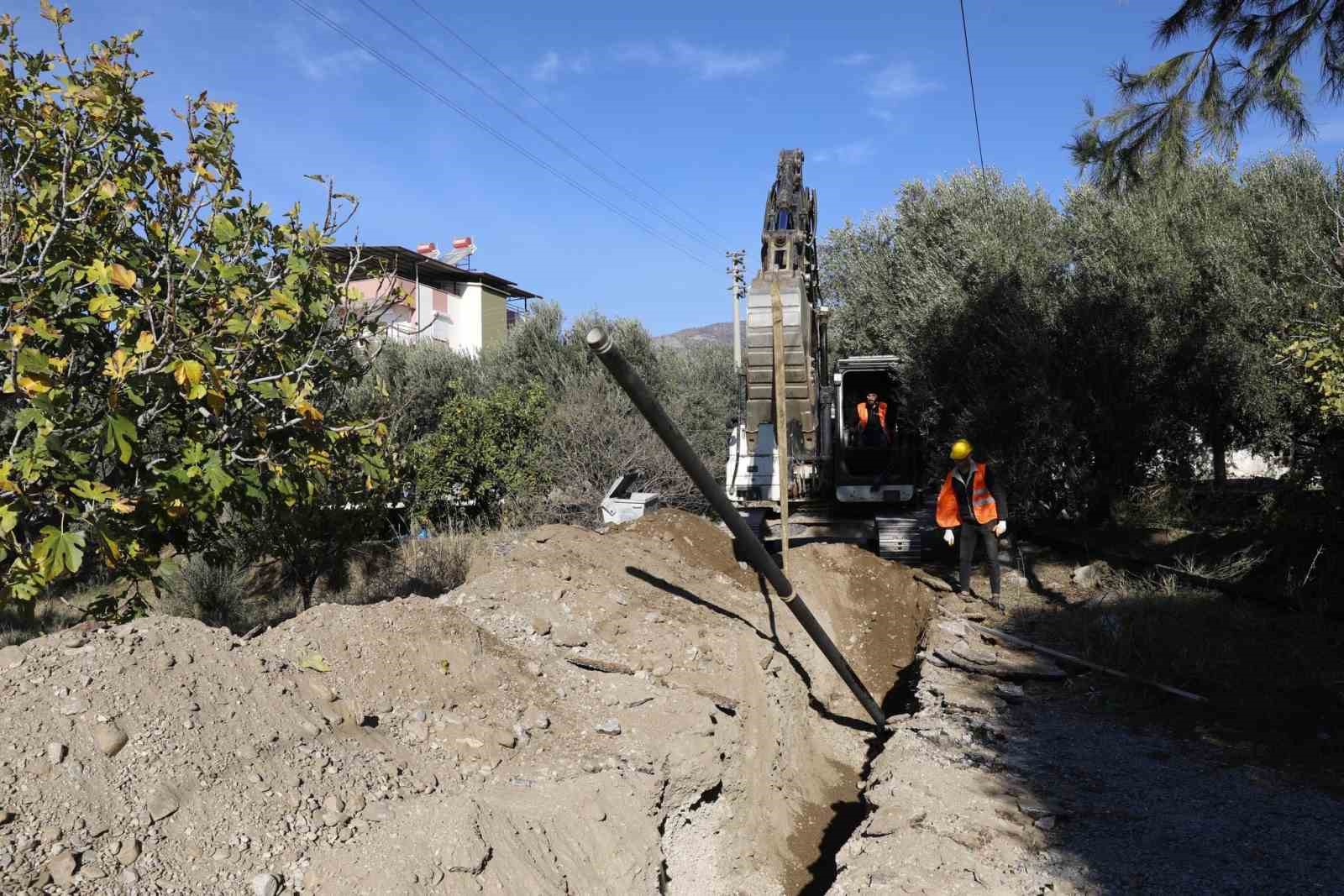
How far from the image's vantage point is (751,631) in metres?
7.77

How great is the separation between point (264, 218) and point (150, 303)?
1697 millimetres

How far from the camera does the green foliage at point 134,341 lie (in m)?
4.24

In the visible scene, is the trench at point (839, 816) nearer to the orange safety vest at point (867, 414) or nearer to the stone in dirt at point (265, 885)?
the stone in dirt at point (265, 885)

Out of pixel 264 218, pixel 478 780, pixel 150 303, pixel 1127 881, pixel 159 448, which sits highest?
pixel 264 218

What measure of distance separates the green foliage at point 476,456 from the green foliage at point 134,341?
30.3 feet

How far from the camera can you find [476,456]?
51.1ft

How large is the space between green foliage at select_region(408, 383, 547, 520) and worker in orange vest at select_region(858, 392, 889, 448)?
17.7 ft

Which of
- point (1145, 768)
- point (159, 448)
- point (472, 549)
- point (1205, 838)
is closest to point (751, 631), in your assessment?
point (1145, 768)

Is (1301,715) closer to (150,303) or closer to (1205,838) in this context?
(1205,838)

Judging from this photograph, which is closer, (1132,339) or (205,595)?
(205,595)

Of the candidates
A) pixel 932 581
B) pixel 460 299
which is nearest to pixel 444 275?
pixel 460 299

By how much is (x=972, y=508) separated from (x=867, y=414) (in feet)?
13.4

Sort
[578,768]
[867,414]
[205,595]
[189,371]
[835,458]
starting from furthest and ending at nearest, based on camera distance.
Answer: [867,414], [835,458], [205,595], [578,768], [189,371]

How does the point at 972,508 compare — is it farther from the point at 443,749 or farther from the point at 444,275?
the point at 444,275
